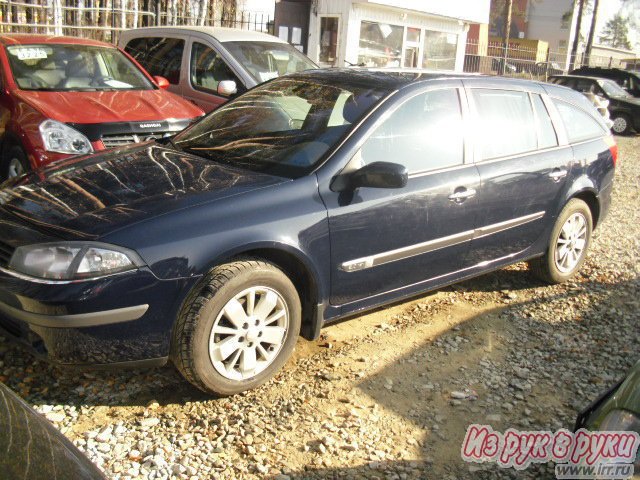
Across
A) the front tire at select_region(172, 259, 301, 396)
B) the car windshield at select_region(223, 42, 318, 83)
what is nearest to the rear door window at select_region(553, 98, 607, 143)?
the front tire at select_region(172, 259, 301, 396)

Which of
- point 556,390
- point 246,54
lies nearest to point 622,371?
point 556,390

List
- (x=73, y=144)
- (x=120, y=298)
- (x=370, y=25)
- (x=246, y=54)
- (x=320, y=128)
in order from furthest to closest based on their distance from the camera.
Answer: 1. (x=370, y=25)
2. (x=246, y=54)
3. (x=73, y=144)
4. (x=320, y=128)
5. (x=120, y=298)

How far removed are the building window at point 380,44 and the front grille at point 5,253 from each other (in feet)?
54.6

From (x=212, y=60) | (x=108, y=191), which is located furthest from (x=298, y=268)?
(x=212, y=60)

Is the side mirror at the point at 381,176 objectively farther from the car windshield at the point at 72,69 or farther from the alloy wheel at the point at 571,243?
the car windshield at the point at 72,69

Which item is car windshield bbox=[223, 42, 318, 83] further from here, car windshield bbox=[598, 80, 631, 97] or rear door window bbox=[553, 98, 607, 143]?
car windshield bbox=[598, 80, 631, 97]

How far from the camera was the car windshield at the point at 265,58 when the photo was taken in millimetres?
8234

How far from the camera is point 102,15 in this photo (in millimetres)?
12672

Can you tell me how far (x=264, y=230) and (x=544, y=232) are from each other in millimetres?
2625

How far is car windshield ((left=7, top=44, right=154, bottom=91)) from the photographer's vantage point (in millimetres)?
6594

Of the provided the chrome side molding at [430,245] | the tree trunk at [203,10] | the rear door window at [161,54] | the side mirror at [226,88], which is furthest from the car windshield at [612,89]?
the chrome side molding at [430,245]

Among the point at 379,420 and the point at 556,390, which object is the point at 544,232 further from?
the point at 379,420

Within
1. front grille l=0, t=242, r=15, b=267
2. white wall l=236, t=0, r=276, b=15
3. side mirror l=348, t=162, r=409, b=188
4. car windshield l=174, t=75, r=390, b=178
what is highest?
white wall l=236, t=0, r=276, b=15

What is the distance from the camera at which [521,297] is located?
529 centimetres
